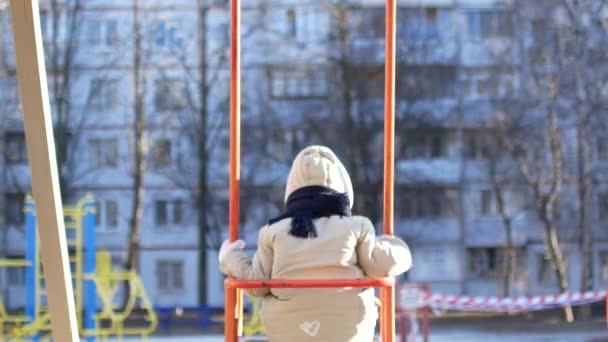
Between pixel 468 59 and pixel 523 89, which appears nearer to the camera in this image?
pixel 523 89

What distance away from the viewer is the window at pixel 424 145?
2970cm

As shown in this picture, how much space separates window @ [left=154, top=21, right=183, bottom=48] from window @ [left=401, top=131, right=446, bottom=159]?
7.36m

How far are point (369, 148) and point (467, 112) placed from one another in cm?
377

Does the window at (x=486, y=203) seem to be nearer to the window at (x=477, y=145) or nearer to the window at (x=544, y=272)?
the window at (x=477, y=145)

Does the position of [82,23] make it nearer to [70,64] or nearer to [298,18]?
[70,64]

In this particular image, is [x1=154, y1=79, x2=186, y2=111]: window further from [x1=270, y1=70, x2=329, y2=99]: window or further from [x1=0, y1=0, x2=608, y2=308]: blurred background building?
[x1=270, y1=70, x2=329, y2=99]: window

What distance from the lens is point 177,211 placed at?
35906 mm

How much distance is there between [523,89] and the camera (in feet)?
96.1

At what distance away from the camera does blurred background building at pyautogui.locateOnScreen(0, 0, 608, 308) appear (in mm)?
28906

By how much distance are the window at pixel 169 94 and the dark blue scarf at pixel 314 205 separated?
1097 inches

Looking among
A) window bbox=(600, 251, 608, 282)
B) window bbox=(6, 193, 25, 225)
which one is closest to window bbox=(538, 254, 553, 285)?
window bbox=(600, 251, 608, 282)

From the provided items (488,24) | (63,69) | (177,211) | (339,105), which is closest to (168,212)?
(177,211)

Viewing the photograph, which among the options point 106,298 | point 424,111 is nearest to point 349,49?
point 424,111

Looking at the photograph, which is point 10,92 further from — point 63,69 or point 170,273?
point 170,273
